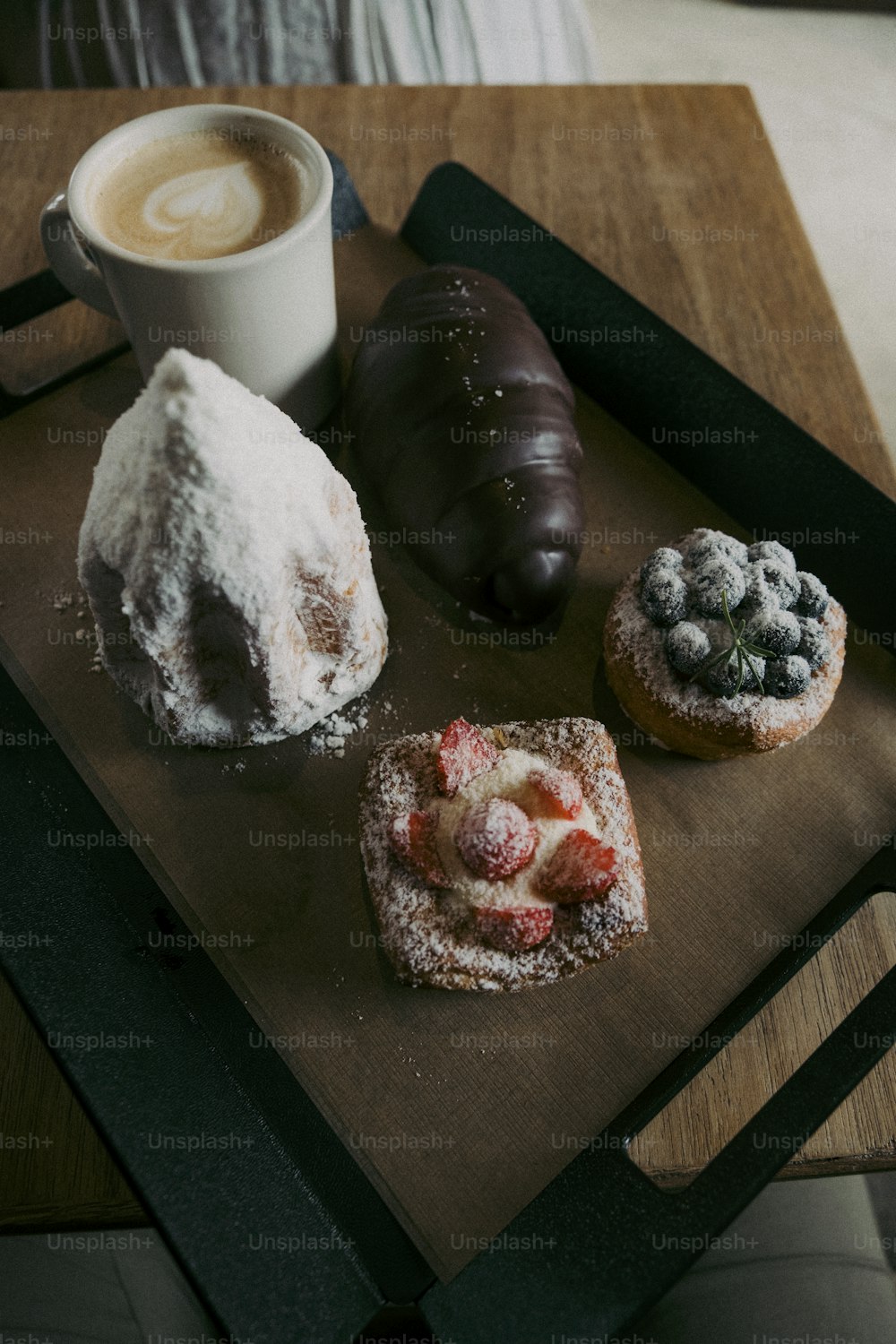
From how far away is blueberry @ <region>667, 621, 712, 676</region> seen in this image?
1.05 meters

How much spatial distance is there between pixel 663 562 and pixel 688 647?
11cm

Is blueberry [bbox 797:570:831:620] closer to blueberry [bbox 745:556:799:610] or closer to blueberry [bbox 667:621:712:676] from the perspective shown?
blueberry [bbox 745:556:799:610]

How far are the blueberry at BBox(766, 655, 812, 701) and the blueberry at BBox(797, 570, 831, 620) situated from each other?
57 millimetres

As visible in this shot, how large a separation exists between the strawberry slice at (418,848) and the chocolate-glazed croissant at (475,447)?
0.32m

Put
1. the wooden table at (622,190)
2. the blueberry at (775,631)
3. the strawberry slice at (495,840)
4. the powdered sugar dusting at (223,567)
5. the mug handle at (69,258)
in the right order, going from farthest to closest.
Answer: the wooden table at (622,190)
the mug handle at (69,258)
the blueberry at (775,631)
the strawberry slice at (495,840)
the powdered sugar dusting at (223,567)

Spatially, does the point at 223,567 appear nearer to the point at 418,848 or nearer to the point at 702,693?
the point at 418,848

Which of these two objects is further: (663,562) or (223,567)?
(663,562)

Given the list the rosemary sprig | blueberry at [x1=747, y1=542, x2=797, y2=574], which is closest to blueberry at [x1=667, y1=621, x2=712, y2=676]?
the rosemary sprig

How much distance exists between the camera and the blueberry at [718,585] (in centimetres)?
105

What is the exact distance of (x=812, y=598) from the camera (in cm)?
107

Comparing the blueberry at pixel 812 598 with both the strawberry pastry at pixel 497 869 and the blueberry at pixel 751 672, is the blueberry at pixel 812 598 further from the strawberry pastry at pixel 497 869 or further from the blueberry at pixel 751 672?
the strawberry pastry at pixel 497 869

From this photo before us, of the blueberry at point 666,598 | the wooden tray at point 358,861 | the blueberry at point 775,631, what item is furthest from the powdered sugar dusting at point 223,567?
the blueberry at point 775,631

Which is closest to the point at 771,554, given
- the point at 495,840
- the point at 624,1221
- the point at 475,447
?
the point at 475,447

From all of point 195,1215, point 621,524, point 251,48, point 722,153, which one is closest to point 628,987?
point 195,1215
